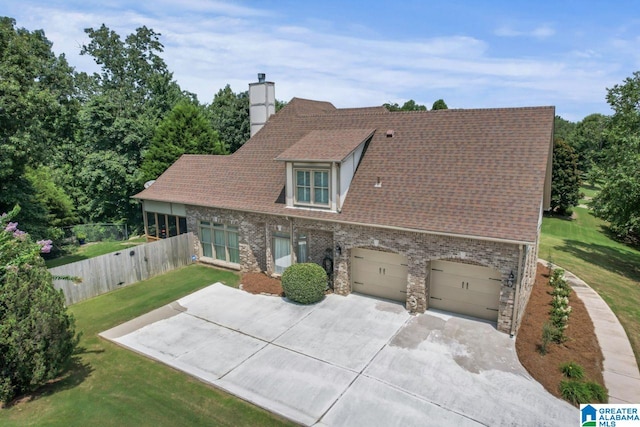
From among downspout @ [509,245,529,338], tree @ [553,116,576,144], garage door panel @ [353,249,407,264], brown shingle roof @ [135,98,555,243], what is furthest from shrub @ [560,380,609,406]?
tree @ [553,116,576,144]

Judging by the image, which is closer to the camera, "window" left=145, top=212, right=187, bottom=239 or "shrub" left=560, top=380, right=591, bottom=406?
"shrub" left=560, top=380, right=591, bottom=406

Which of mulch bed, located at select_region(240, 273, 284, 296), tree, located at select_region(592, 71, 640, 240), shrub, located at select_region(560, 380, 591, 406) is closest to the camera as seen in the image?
shrub, located at select_region(560, 380, 591, 406)

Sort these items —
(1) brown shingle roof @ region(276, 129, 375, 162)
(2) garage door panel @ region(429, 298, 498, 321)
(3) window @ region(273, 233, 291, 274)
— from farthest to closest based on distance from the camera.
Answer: (3) window @ region(273, 233, 291, 274) → (1) brown shingle roof @ region(276, 129, 375, 162) → (2) garage door panel @ region(429, 298, 498, 321)

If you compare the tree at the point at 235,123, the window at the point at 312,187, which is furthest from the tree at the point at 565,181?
the window at the point at 312,187

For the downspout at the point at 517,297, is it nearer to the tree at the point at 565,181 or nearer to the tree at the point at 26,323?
the tree at the point at 26,323

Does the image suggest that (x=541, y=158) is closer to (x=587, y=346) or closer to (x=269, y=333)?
(x=587, y=346)

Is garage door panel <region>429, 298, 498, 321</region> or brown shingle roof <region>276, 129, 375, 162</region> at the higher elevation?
brown shingle roof <region>276, 129, 375, 162</region>

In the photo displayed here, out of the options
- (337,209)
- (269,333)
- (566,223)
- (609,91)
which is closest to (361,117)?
(337,209)

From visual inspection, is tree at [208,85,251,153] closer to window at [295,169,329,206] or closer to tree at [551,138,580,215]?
window at [295,169,329,206]
